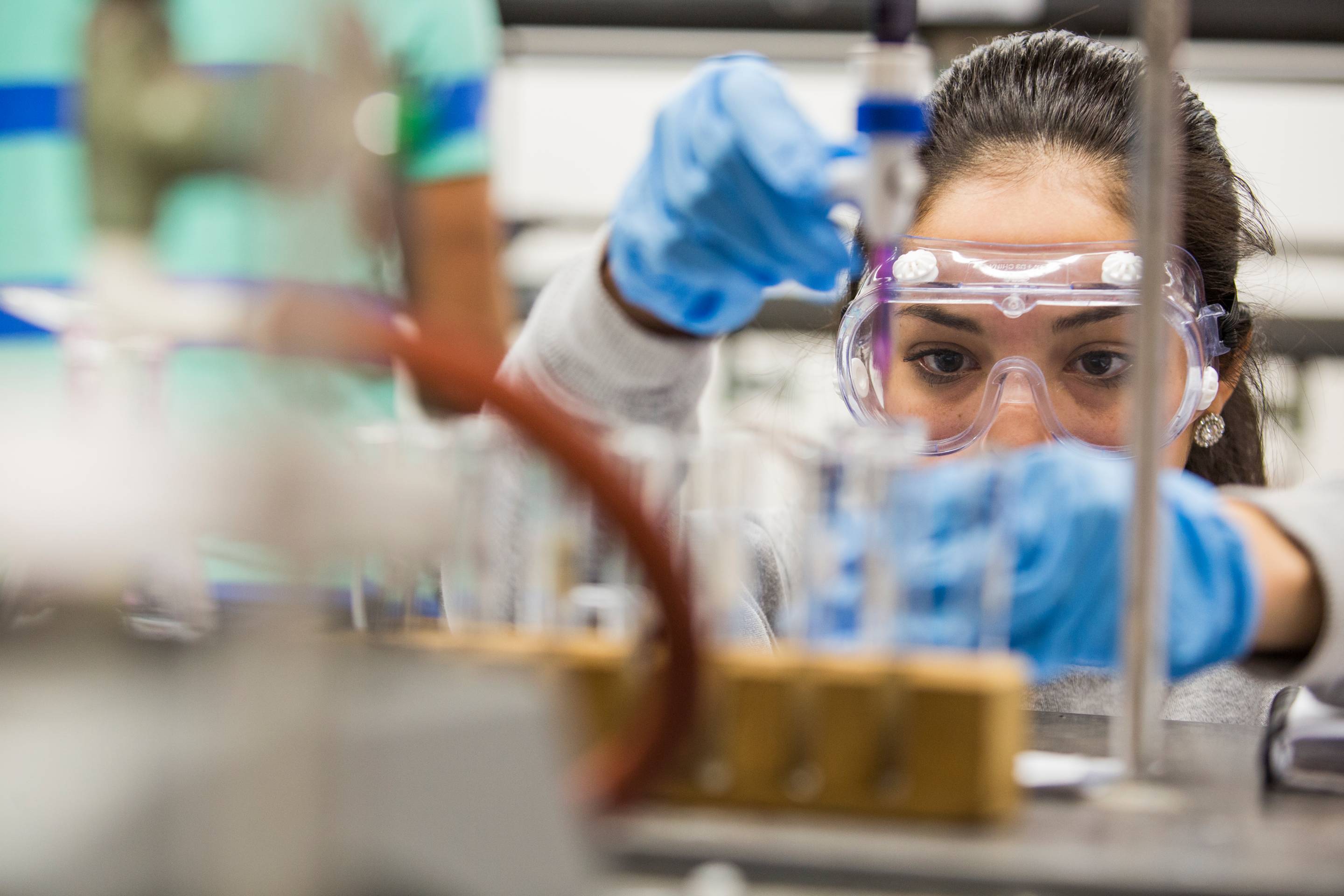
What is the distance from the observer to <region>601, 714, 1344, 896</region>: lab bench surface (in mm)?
458

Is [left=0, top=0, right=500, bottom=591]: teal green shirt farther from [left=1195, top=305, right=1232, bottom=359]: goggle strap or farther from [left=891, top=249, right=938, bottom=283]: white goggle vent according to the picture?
[left=1195, top=305, right=1232, bottom=359]: goggle strap

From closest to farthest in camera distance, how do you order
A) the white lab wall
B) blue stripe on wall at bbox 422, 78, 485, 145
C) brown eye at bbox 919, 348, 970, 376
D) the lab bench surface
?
the lab bench surface < blue stripe on wall at bbox 422, 78, 485, 145 < brown eye at bbox 919, 348, 970, 376 < the white lab wall

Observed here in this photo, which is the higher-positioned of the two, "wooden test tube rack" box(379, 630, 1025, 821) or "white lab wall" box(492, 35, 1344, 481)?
"white lab wall" box(492, 35, 1344, 481)

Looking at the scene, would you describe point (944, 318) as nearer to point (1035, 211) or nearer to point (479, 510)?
point (1035, 211)

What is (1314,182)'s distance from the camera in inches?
142

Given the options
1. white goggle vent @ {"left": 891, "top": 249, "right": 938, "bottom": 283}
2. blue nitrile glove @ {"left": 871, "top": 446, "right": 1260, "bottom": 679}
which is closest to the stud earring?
white goggle vent @ {"left": 891, "top": 249, "right": 938, "bottom": 283}

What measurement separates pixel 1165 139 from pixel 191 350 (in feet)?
1.58

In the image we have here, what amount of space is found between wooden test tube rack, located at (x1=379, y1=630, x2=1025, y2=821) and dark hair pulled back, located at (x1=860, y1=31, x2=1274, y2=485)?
3.53 feet

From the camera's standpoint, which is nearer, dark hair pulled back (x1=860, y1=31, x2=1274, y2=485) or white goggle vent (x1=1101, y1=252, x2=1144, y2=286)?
white goggle vent (x1=1101, y1=252, x2=1144, y2=286)

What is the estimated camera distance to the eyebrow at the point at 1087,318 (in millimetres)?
1302

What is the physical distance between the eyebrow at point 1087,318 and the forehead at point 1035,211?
9 cm

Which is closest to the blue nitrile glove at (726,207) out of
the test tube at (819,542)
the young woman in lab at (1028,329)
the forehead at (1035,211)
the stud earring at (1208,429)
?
the young woman in lab at (1028,329)

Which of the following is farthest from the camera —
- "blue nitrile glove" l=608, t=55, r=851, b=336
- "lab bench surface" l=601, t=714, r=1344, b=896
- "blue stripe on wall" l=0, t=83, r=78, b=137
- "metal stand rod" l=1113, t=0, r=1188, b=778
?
"blue stripe on wall" l=0, t=83, r=78, b=137

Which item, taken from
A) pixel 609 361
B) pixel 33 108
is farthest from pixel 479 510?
pixel 33 108
